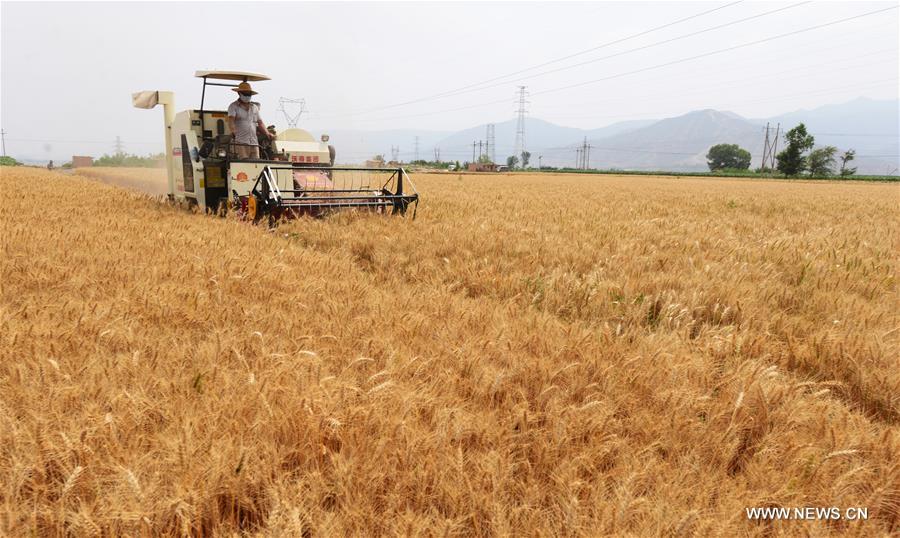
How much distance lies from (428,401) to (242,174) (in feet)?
24.8

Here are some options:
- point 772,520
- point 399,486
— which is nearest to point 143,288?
point 399,486

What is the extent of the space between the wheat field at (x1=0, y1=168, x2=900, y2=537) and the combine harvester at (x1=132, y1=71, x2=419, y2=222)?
11.8 ft

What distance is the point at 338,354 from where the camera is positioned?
249 cm

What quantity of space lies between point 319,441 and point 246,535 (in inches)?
15.0

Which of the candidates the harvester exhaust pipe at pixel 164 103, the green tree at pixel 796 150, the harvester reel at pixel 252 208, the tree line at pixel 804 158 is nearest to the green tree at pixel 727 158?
the tree line at pixel 804 158

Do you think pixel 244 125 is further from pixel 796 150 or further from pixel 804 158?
pixel 804 158

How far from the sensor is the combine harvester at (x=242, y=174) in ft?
25.8

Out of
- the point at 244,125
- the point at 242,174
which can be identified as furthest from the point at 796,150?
the point at 242,174

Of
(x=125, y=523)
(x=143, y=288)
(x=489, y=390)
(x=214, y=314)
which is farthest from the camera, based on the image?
(x=143, y=288)

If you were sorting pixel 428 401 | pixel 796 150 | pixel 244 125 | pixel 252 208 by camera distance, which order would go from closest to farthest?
pixel 428 401, pixel 252 208, pixel 244 125, pixel 796 150

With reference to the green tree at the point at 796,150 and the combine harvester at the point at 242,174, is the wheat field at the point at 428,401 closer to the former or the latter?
the combine harvester at the point at 242,174

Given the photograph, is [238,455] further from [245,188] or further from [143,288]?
[245,188]

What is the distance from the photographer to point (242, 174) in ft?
27.5

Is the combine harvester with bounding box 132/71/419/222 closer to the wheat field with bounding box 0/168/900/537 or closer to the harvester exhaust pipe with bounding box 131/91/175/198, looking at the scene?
the harvester exhaust pipe with bounding box 131/91/175/198
